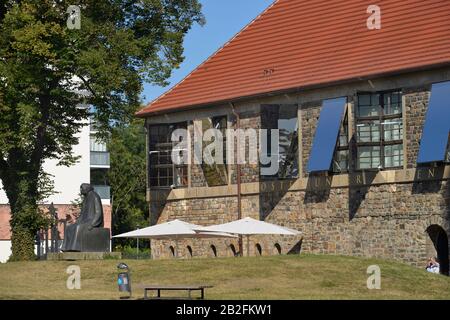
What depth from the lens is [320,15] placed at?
5531 centimetres

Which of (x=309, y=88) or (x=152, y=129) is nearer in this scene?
(x=309, y=88)

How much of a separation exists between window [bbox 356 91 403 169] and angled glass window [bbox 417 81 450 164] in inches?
67.1

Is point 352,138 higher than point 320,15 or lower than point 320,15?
lower

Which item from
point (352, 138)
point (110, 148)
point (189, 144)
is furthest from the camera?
point (110, 148)

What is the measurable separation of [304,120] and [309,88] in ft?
4.57

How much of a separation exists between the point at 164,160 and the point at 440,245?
1459 cm

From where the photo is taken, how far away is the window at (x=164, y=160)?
5878cm

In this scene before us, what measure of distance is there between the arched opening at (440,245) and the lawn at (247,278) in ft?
16.5

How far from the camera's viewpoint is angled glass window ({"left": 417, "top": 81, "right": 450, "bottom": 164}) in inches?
1829

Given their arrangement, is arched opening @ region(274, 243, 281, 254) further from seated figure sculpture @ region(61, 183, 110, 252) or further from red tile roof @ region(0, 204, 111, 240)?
red tile roof @ region(0, 204, 111, 240)

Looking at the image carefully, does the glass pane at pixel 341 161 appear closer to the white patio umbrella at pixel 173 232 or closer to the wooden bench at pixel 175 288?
the white patio umbrella at pixel 173 232

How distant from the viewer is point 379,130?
49531 mm
